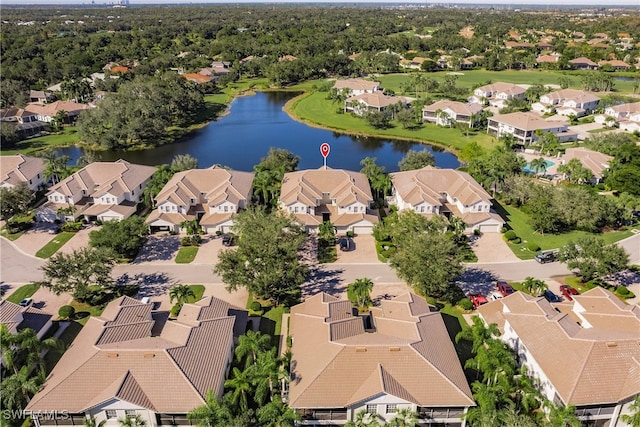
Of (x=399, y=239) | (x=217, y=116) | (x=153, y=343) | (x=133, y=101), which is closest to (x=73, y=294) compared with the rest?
(x=153, y=343)

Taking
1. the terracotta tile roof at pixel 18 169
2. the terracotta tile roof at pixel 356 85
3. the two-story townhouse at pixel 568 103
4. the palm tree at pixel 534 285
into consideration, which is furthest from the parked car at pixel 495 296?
the terracotta tile roof at pixel 356 85

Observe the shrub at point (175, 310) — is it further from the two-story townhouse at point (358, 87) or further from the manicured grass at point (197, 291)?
the two-story townhouse at point (358, 87)

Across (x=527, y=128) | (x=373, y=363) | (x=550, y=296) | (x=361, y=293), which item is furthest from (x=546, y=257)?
(x=527, y=128)

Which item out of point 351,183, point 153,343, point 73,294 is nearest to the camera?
point 153,343

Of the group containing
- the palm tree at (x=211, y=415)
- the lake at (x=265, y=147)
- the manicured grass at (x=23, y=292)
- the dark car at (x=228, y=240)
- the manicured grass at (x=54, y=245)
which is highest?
the palm tree at (x=211, y=415)

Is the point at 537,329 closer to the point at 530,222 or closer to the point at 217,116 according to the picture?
the point at 530,222

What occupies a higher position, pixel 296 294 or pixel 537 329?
pixel 537 329

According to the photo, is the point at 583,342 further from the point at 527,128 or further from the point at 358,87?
the point at 358,87
